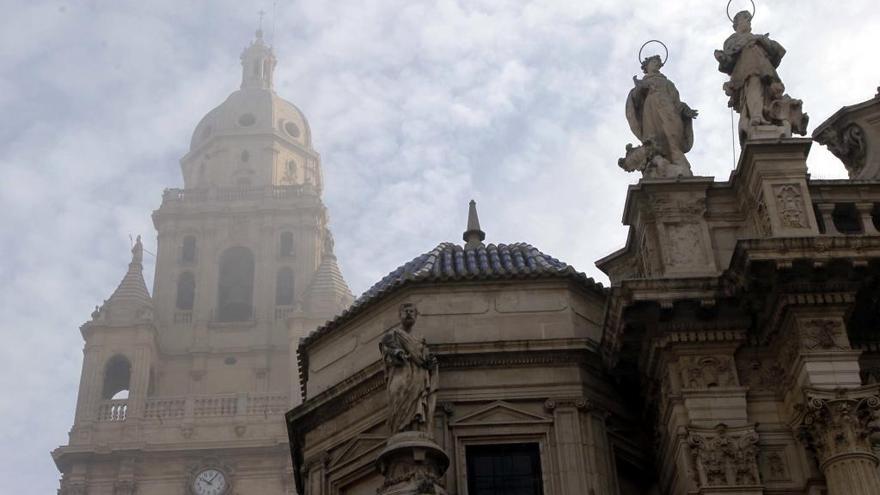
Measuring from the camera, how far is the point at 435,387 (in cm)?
2348

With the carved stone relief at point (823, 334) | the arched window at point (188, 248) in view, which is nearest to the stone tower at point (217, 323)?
the arched window at point (188, 248)

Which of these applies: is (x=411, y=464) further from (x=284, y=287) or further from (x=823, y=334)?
(x=284, y=287)

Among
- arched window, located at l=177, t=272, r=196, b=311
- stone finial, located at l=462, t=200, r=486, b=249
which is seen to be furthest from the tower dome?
stone finial, located at l=462, t=200, r=486, b=249

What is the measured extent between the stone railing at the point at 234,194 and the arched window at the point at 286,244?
117 inches

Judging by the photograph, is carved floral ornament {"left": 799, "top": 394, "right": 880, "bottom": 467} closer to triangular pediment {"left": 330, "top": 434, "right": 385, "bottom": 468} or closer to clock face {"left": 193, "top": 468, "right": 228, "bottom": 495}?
triangular pediment {"left": 330, "top": 434, "right": 385, "bottom": 468}

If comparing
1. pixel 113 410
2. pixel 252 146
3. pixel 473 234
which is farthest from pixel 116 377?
pixel 473 234

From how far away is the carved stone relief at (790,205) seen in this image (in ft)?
71.5

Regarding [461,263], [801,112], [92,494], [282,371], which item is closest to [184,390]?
[282,371]

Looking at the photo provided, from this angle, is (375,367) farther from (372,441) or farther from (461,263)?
(461,263)

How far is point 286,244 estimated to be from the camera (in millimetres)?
93625

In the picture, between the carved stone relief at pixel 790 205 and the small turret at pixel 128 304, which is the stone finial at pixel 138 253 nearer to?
the small turret at pixel 128 304

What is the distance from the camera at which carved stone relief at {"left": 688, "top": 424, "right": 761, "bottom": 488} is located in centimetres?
2041

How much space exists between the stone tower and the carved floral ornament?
57346mm

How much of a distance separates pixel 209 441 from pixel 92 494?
6750 mm
